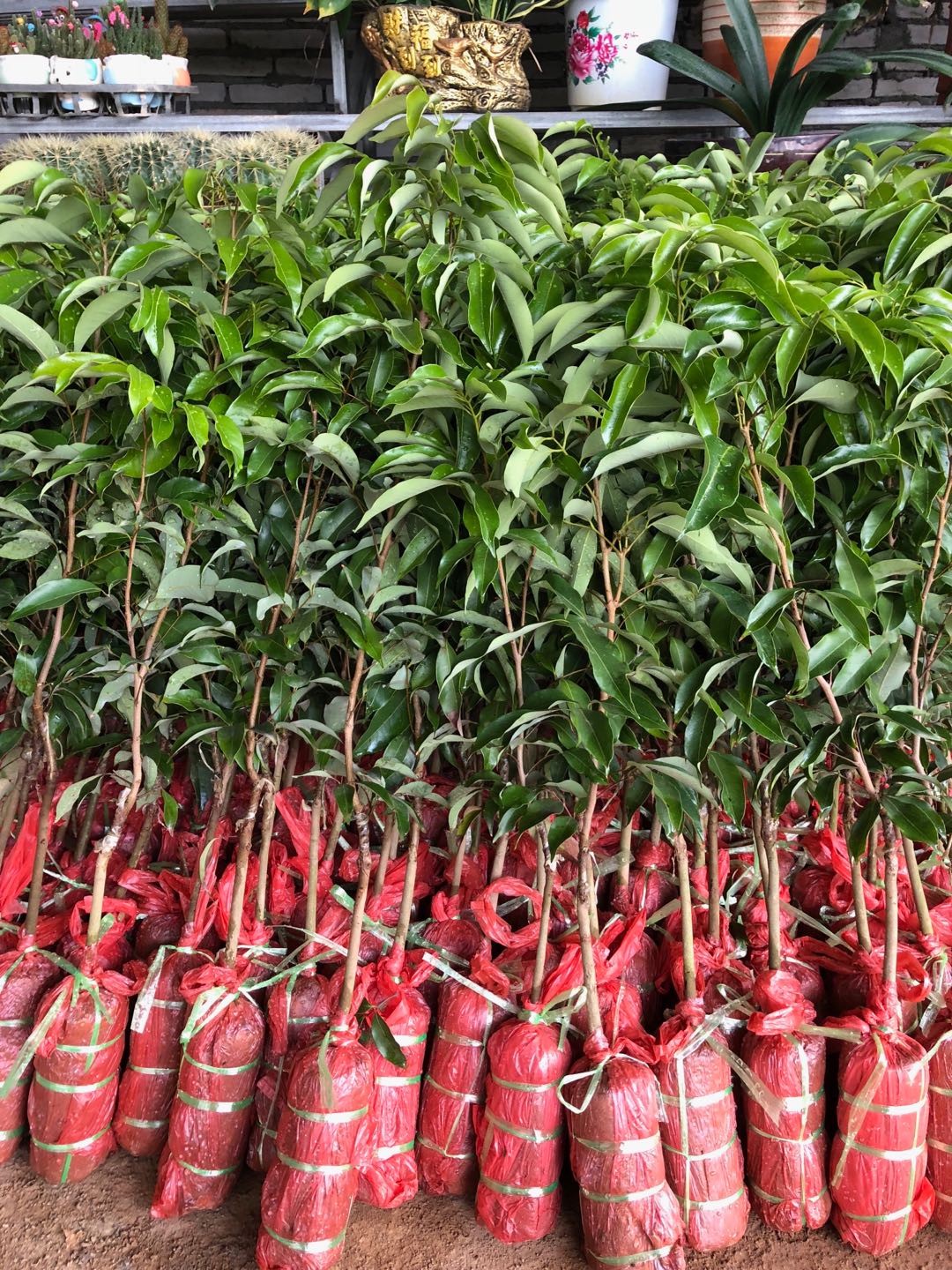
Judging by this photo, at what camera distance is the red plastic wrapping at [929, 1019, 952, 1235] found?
52.7 inches

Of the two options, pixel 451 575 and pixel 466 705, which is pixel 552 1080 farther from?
A: pixel 451 575

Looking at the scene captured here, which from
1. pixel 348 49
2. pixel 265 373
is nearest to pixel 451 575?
pixel 265 373

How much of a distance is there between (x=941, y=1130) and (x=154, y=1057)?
3.63 ft

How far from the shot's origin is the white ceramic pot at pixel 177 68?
3020mm

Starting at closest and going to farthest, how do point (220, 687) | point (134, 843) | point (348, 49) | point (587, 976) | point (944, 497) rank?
point (944, 497) → point (587, 976) → point (220, 687) → point (134, 843) → point (348, 49)

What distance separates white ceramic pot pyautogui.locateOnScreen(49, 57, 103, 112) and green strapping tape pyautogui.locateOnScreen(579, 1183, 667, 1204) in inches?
126

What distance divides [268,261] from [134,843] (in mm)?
935

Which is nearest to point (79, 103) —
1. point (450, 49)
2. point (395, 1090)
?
point (450, 49)

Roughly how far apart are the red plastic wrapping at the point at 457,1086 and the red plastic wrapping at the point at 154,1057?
0.37 metres

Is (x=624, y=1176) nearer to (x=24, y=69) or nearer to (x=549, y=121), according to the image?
(x=549, y=121)

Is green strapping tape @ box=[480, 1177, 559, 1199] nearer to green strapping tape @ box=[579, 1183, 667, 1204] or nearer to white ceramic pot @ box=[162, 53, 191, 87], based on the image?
green strapping tape @ box=[579, 1183, 667, 1204]

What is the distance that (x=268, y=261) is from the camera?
1248mm

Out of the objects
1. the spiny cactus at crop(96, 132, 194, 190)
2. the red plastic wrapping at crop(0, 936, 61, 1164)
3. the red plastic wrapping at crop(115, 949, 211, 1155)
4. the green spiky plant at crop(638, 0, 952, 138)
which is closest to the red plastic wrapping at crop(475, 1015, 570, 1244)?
the red plastic wrapping at crop(115, 949, 211, 1155)

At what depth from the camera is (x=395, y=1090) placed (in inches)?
54.7
